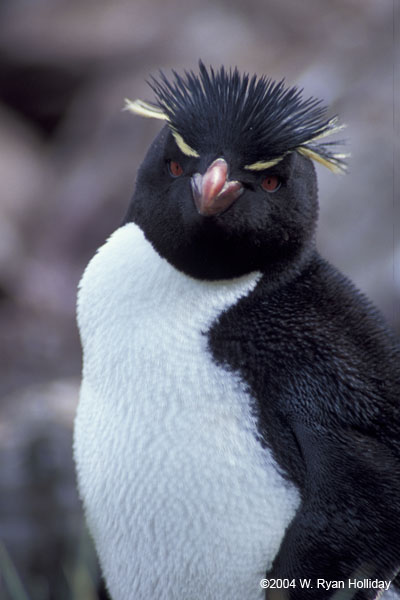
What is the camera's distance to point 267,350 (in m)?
1.79

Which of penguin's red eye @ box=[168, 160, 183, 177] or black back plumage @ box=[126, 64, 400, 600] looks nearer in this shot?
black back plumage @ box=[126, 64, 400, 600]

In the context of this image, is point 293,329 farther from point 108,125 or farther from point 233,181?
point 108,125

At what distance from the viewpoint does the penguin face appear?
177cm

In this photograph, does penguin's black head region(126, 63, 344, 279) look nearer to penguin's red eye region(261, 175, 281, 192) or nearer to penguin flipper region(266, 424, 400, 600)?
penguin's red eye region(261, 175, 281, 192)

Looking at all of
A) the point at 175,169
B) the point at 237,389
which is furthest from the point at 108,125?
the point at 237,389

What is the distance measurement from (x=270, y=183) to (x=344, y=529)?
70 cm

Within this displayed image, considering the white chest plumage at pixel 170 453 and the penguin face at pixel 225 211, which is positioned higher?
the penguin face at pixel 225 211

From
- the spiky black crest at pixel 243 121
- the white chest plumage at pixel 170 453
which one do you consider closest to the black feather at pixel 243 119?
the spiky black crest at pixel 243 121

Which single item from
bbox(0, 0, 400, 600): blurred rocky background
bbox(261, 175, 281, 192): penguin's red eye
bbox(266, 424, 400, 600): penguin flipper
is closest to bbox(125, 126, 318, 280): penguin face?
bbox(261, 175, 281, 192): penguin's red eye

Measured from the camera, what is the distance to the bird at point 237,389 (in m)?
1.69

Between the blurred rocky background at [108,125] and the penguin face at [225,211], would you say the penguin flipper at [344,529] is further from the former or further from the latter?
the blurred rocky background at [108,125]

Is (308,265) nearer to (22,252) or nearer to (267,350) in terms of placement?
(267,350)

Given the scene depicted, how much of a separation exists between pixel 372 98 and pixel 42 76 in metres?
3.09

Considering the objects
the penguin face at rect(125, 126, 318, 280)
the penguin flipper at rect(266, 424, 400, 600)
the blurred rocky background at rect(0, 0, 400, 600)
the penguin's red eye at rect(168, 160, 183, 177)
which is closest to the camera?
the penguin flipper at rect(266, 424, 400, 600)
